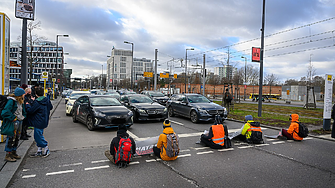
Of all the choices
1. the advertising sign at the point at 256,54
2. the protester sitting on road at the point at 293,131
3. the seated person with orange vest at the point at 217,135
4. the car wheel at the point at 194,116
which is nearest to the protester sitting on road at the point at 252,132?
the seated person with orange vest at the point at 217,135

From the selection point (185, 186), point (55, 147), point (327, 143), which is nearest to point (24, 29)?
point (55, 147)

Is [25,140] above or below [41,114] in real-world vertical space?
below

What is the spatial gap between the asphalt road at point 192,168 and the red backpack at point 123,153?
6.8 inches

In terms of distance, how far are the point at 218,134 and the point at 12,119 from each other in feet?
17.2

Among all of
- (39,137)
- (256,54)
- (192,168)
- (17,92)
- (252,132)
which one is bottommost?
(192,168)

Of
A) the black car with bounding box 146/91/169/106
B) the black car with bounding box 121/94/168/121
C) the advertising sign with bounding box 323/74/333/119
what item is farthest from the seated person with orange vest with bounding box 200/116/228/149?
the black car with bounding box 146/91/169/106

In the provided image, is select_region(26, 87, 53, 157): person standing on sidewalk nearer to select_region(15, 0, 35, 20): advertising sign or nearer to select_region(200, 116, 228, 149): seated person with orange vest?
select_region(200, 116, 228, 149): seated person with orange vest

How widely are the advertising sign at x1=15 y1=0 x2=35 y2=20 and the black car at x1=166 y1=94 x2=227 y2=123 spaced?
28.1 feet

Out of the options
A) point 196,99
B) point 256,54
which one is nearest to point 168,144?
point 196,99

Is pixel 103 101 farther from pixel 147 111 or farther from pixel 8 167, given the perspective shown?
pixel 8 167

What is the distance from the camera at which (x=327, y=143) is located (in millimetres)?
8031

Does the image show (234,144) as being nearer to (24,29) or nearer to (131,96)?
(131,96)

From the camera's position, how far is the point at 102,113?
9203mm

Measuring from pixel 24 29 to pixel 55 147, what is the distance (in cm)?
531
